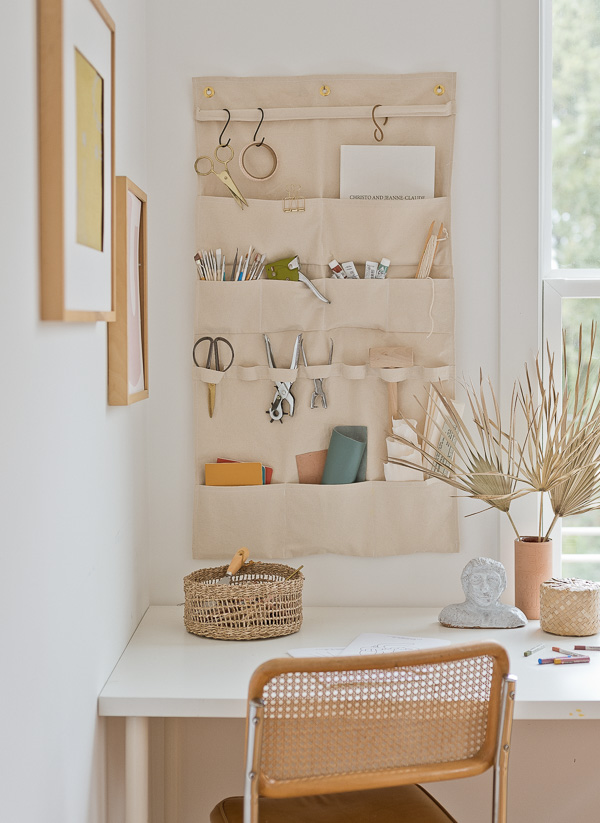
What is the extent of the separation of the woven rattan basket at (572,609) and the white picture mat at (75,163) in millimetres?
1086

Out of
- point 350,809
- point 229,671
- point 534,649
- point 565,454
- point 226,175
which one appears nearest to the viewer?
point 350,809

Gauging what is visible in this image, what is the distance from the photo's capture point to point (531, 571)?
1.95 metres

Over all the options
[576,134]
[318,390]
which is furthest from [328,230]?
[576,134]

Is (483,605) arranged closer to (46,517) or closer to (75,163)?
(46,517)

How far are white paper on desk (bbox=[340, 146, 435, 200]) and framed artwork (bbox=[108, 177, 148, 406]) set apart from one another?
1.59 ft

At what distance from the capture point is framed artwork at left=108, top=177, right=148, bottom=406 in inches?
63.3

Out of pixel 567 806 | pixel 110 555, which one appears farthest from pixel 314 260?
pixel 567 806

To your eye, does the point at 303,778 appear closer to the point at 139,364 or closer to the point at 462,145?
the point at 139,364

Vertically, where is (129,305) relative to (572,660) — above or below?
above

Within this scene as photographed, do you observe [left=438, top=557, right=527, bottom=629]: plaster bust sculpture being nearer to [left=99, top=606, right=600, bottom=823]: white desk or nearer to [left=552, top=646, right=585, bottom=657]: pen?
[left=99, top=606, right=600, bottom=823]: white desk

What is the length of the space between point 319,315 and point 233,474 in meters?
0.42

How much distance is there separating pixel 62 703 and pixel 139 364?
2.53 feet

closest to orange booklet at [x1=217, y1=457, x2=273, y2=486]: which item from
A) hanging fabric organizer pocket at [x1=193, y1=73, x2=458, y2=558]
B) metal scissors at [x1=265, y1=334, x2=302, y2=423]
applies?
hanging fabric organizer pocket at [x1=193, y1=73, x2=458, y2=558]

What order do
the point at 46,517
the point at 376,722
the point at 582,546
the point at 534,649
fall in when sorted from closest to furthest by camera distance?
the point at 46,517 < the point at 376,722 < the point at 534,649 < the point at 582,546
